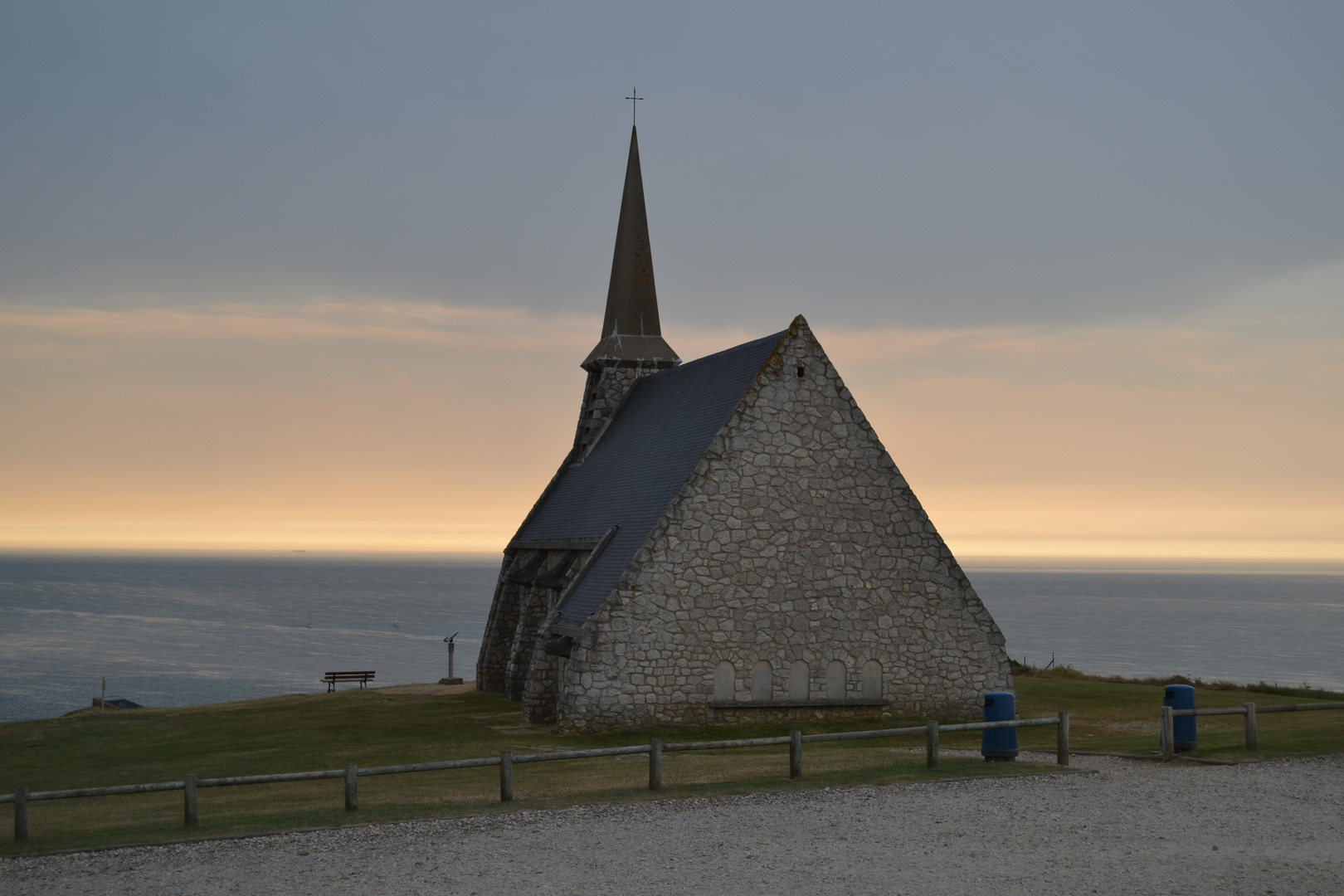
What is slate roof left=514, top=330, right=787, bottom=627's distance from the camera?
2630cm

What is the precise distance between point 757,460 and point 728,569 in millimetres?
2499

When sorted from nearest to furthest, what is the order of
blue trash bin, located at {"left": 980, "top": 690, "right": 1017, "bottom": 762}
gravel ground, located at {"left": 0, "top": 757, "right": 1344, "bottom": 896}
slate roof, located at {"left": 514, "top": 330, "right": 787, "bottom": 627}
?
gravel ground, located at {"left": 0, "top": 757, "right": 1344, "bottom": 896}
blue trash bin, located at {"left": 980, "top": 690, "right": 1017, "bottom": 762}
slate roof, located at {"left": 514, "top": 330, "right": 787, "bottom": 627}

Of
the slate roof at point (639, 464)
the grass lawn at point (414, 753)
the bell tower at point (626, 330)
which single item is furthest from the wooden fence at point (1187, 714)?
the bell tower at point (626, 330)

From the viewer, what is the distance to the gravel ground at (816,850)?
1155 centimetres

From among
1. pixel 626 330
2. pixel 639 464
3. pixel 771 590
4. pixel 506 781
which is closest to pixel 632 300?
pixel 626 330

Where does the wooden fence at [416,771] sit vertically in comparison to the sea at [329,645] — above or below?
above

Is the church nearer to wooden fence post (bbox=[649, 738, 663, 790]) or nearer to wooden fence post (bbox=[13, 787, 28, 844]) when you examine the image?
wooden fence post (bbox=[649, 738, 663, 790])

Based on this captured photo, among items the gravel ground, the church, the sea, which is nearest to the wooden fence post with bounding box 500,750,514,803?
the gravel ground

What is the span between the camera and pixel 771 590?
25.6 metres

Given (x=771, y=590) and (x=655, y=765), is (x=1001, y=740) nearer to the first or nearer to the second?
(x=655, y=765)

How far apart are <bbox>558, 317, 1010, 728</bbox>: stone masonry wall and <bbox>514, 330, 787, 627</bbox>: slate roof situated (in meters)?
0.76

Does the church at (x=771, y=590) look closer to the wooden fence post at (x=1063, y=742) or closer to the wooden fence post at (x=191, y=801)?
the wooden fence post at (x=1063, y=742)

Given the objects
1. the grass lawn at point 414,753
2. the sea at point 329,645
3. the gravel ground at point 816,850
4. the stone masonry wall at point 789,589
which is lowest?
the sea at point 329,645

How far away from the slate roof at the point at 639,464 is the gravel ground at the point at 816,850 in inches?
436
